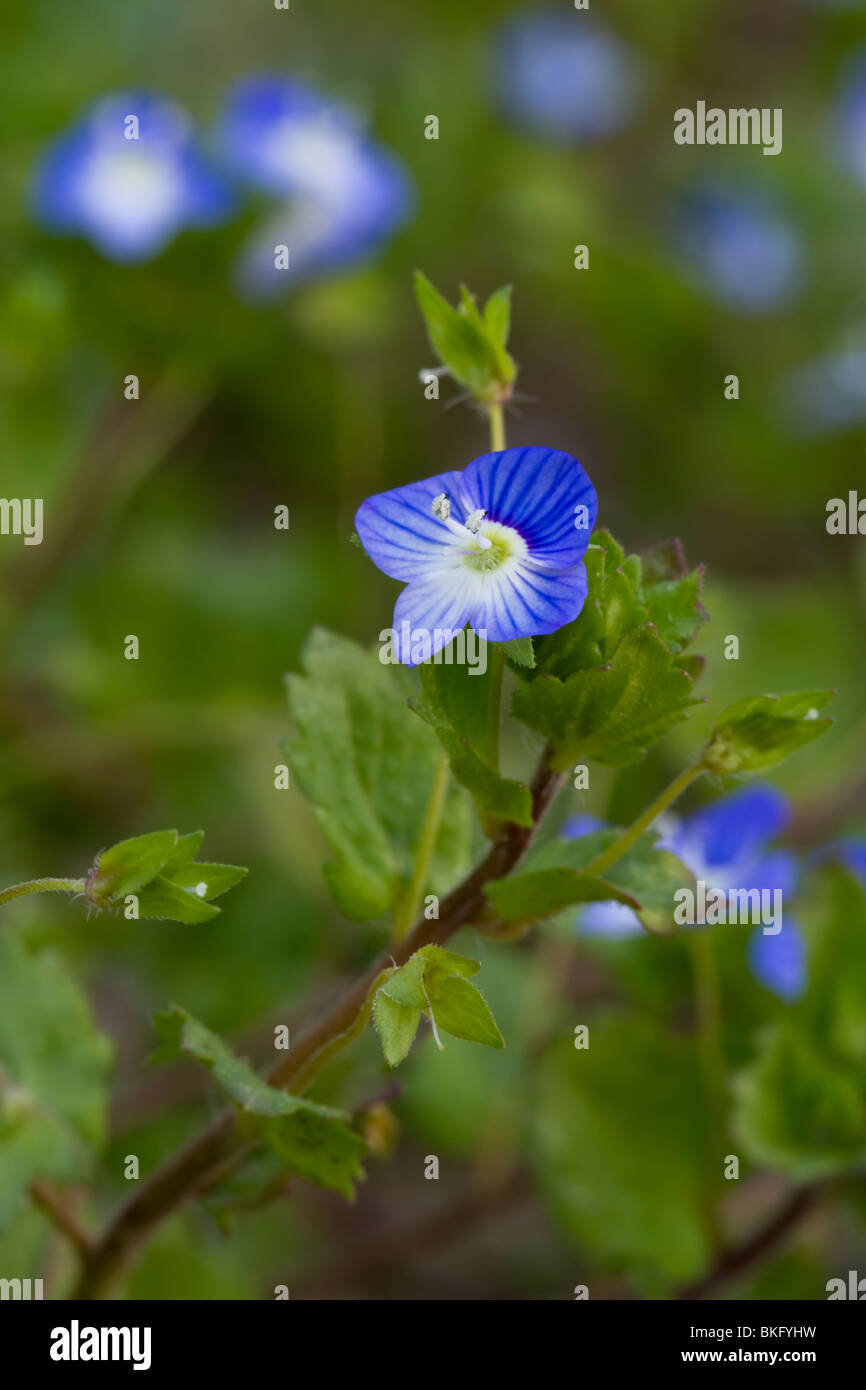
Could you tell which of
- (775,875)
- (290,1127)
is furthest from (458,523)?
(775,875)

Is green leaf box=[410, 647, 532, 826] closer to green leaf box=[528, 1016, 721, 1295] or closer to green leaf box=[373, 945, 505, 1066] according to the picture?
green leaf box=[373, 945, 505, 1066]

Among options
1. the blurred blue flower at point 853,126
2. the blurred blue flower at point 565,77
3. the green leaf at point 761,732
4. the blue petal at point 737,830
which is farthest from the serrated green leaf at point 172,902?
the blurred blue flower at point 853,126

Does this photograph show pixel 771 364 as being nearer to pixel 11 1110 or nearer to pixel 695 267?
pixel 695 267

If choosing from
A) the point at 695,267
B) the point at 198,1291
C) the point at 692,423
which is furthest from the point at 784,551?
the point at 198,1291

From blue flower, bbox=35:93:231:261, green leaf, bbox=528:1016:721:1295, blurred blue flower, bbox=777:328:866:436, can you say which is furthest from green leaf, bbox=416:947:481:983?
blurred blue flower, bbox=777:328:866:436

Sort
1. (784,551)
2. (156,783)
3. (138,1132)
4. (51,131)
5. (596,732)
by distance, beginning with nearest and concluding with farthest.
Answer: (596,732)
(138,1132)
(156,783)
(51,131)
(784,551)
